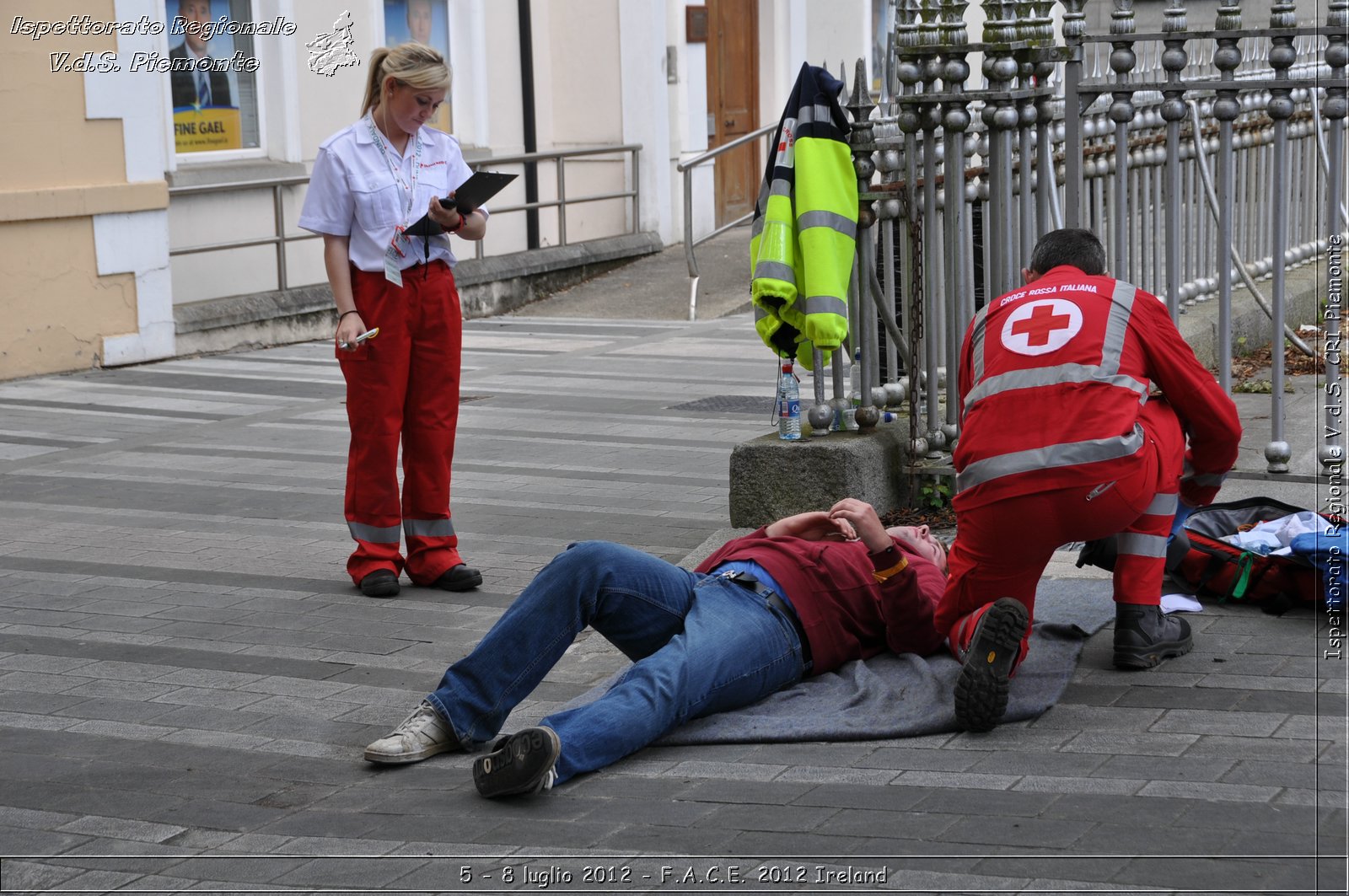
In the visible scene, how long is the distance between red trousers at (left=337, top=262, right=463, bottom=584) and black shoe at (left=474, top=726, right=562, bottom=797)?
238 centimetres

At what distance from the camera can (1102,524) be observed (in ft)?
14.3

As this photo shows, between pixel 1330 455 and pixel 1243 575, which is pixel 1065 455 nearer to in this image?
pixel 1243 575

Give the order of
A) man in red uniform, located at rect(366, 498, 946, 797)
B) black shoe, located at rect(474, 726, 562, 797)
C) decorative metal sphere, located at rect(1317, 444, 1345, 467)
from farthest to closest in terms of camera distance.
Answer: decorative metal sphere, located at rect(1317, 444, 1345, 467), man in red uniform, located at rect(366, 498, 946, 797), black shoe, located at rect(474, 726, 562, 797)

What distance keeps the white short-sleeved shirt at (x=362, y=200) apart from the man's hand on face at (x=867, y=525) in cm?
237

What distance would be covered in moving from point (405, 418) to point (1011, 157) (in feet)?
8.03

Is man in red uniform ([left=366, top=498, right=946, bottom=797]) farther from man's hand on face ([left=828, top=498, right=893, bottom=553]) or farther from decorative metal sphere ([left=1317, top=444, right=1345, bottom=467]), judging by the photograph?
decorative metal sphere ([left=1317, top=444, right=1345, bottom=467])

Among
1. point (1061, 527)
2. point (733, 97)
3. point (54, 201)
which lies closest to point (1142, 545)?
point (1061, 527)

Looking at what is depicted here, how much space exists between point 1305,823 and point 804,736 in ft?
4.03

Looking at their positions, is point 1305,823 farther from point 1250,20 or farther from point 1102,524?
point 1250,20

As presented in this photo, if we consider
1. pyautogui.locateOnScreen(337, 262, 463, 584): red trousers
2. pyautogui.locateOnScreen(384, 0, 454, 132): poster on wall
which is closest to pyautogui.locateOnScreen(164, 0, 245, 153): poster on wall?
pyautogui.locateOnScreen(384, 0, 454, 132): poster on wall

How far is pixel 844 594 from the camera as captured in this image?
455 cm

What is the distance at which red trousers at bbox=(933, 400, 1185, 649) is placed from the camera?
4.28m

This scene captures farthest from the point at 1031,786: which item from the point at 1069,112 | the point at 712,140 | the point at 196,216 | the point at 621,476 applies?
the point at 712,140

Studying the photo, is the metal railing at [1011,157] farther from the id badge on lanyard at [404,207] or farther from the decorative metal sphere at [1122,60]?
the id badge on lanyard at [404,207]
